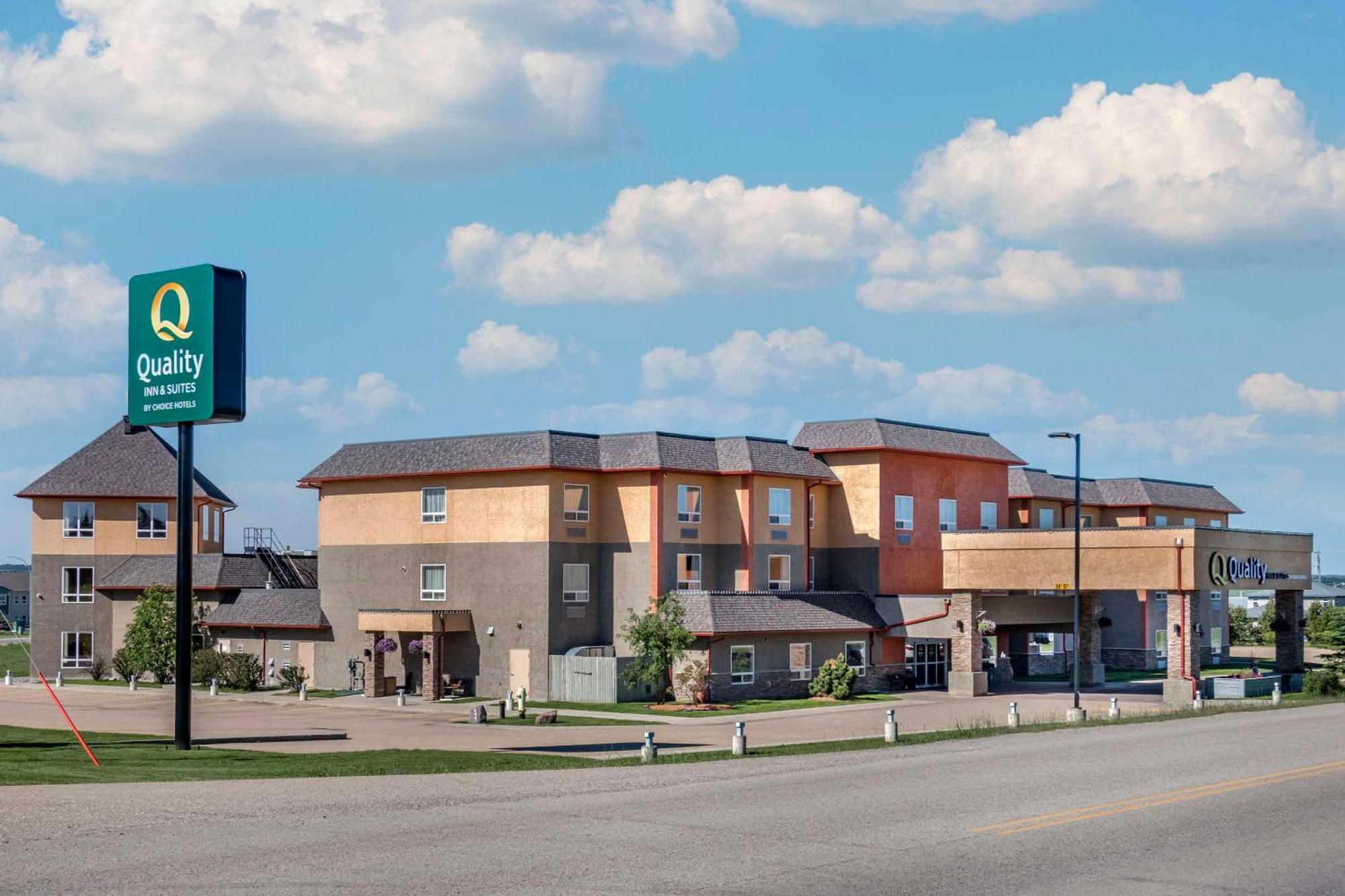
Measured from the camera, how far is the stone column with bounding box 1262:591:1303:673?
2477 inches

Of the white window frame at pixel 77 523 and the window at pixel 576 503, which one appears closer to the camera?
the window at pixel 576 503

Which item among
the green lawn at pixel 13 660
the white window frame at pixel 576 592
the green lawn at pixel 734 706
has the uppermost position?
the white window frame at pixel 576 592

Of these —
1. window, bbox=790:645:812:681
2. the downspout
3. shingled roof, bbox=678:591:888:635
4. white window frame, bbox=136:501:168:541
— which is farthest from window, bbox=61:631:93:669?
the downspout

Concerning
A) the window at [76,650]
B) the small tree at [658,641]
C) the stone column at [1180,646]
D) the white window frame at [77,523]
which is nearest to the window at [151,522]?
the white window frame at [77,523]

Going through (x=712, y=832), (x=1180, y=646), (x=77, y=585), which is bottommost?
(x=1180, y=646)

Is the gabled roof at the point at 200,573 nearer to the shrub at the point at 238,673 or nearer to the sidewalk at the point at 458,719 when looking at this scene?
the shrub at the point at 238,673

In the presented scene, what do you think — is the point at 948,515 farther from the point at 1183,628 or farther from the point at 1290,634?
the point at 1290,634

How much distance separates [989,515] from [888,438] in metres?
8.82

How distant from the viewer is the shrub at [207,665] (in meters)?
61.8

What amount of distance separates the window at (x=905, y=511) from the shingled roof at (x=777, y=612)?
3.79 m

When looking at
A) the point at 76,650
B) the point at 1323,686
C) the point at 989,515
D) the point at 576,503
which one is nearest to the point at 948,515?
the point at 989,515

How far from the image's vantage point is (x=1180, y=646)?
53.5 meters

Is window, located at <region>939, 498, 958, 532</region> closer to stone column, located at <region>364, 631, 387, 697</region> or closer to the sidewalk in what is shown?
the sidewalk

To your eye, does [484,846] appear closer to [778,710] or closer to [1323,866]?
[1323,866]
